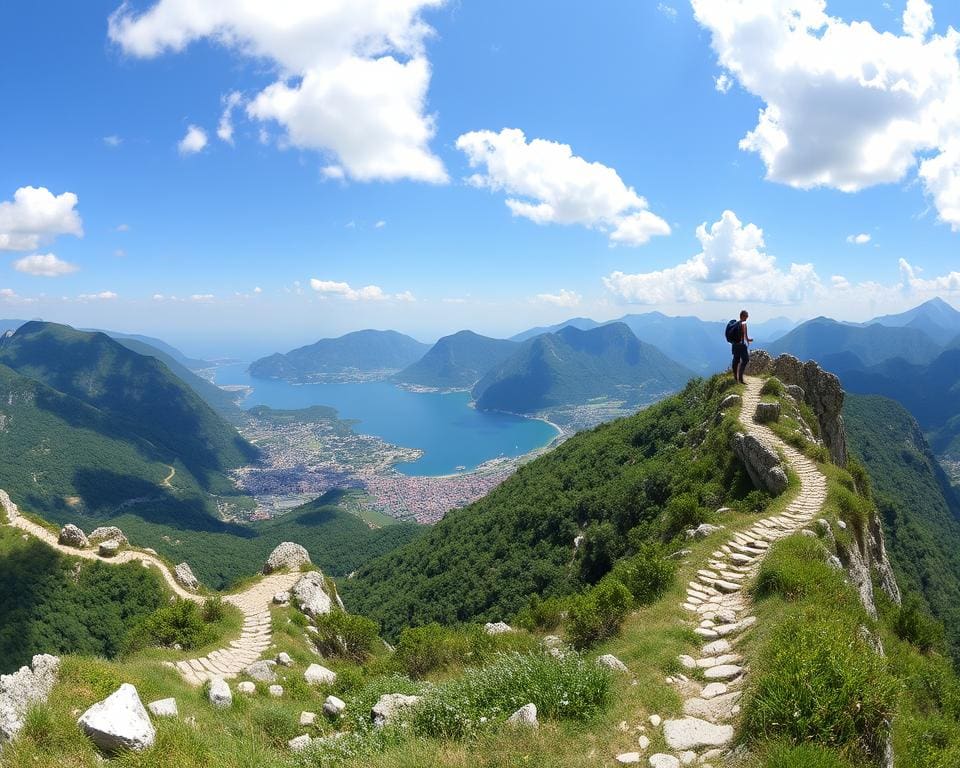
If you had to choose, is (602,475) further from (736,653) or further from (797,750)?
(797,750)

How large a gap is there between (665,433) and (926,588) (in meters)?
49.4

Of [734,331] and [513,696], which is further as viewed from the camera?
[734,331]

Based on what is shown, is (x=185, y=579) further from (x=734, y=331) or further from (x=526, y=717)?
(x=734, y=331)

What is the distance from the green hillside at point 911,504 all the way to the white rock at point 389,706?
51.2 m

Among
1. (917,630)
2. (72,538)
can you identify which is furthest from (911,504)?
(72,538)

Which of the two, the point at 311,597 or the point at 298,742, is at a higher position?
the point at 298,742

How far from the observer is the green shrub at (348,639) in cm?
1772

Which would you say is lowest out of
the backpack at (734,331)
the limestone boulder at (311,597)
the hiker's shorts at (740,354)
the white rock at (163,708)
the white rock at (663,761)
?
the limestone boulder at (311,597)

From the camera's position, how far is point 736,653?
297 inches

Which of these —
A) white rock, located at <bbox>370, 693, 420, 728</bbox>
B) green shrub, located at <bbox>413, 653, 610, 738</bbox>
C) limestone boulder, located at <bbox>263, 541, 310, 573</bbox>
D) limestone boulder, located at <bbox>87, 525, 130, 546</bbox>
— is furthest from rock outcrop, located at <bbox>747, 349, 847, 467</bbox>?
limestone boulder, located at <bbox>87, 525, 130, 546</bbox>

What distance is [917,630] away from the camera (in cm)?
997

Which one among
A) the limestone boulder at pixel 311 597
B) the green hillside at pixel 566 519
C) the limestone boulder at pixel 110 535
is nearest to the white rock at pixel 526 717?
the green hillside at pixel 566 519

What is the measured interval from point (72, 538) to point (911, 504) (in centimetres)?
15627

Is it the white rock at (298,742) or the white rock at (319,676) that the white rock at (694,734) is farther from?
the white rock at (319,676)
